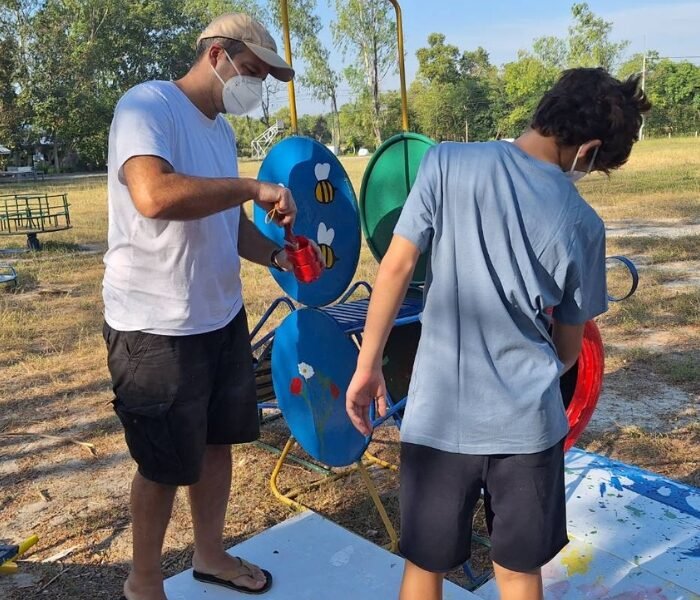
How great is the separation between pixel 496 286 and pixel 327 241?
1384 mm

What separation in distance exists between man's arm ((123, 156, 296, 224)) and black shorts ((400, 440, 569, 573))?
75cm

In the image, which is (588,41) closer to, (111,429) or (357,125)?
(357,125)

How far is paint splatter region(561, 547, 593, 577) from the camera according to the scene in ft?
8.07

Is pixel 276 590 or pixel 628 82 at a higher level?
pixel 628 82

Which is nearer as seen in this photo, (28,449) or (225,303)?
(225,303)

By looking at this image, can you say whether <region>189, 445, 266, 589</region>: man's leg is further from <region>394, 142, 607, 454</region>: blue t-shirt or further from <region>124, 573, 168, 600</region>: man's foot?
<region>394, 142, 607, 454</region>: blue t-shirt

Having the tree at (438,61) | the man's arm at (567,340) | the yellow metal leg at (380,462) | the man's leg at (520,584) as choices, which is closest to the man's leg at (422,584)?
the man's leg at (520,584)

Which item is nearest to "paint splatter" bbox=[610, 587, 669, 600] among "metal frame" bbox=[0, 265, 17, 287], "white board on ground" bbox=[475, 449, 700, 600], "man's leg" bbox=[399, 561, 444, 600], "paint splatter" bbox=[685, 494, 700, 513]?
"white board on ground" bbox=[475, 449, 700, 600]

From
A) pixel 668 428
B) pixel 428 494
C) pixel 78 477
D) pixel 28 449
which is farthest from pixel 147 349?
pixel 668 428

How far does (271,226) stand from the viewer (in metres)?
2.98

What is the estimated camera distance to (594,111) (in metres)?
1.45

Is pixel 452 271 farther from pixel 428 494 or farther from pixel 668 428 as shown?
pixel 668 428

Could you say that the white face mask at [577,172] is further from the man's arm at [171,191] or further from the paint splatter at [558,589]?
the paint splatter at [558,589]

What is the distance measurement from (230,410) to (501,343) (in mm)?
961
